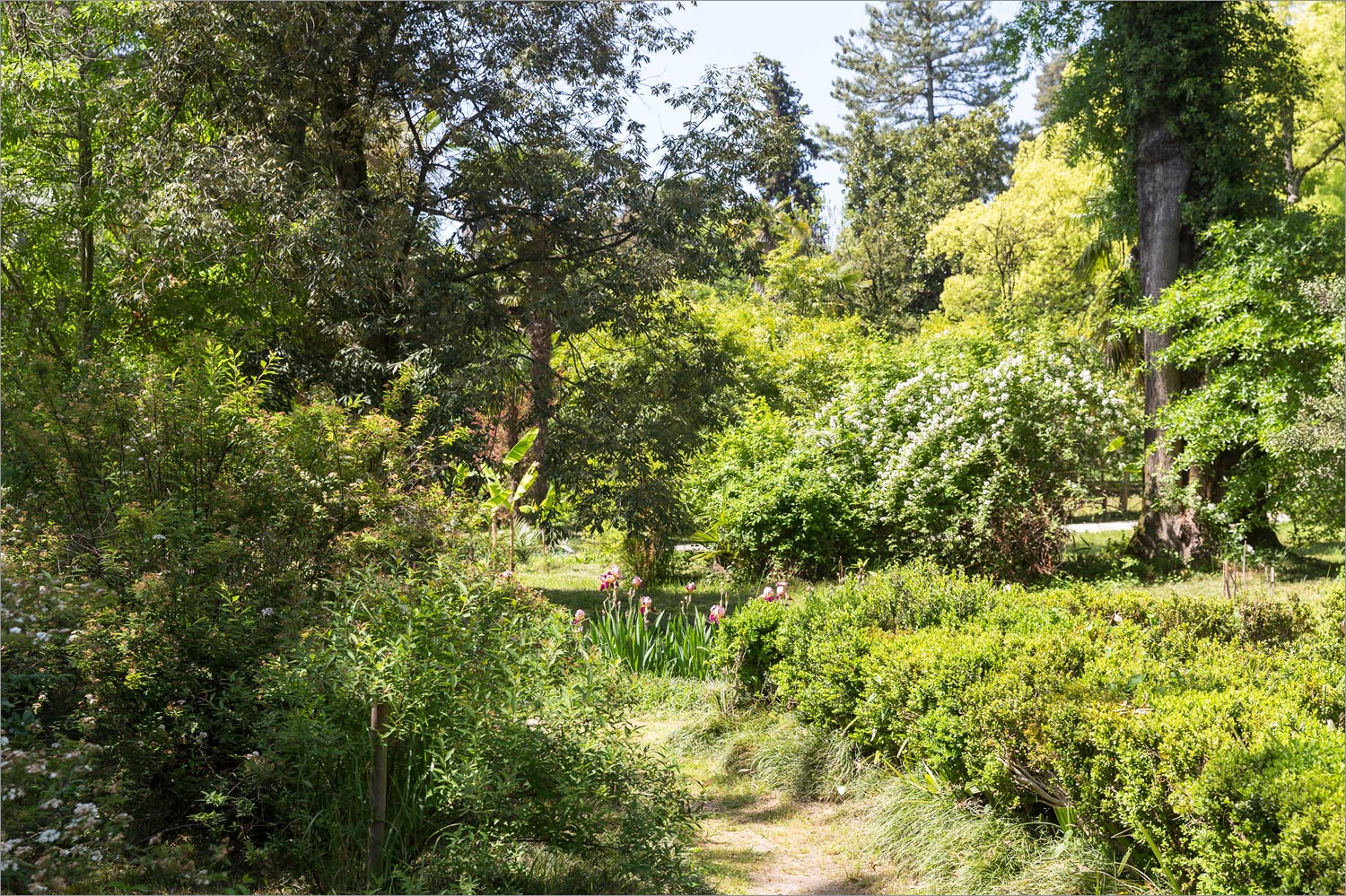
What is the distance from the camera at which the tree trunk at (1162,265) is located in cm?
1355

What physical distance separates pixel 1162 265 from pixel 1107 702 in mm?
11136

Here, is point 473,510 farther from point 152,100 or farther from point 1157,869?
point 152,100

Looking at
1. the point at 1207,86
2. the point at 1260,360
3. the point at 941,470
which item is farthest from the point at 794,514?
the point at 1207,86

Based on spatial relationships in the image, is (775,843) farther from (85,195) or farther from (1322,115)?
(1322,115)

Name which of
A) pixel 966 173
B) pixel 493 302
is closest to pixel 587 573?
pixel 493 302

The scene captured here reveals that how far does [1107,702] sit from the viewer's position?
427 centimetres

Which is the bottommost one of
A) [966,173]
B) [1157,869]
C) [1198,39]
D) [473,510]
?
[1157,869]

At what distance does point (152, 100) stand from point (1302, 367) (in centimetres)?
1320

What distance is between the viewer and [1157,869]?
12.6 ft

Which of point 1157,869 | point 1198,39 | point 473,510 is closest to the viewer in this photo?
point 1157,869

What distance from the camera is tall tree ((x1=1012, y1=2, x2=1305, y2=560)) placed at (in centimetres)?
1313

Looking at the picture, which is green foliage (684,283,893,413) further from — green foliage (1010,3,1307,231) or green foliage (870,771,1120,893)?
green foliage (870,771,1120,893)

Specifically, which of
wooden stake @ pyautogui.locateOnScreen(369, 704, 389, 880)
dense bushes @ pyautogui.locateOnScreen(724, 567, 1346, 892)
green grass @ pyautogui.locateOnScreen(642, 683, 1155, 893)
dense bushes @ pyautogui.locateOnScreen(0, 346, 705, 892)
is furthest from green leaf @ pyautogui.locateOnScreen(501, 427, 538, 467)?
wooden stake @ pyautogui.locateOnScreen(369, 704, 389, 880)

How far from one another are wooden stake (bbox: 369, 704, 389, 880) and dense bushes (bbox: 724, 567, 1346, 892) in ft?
8.44
